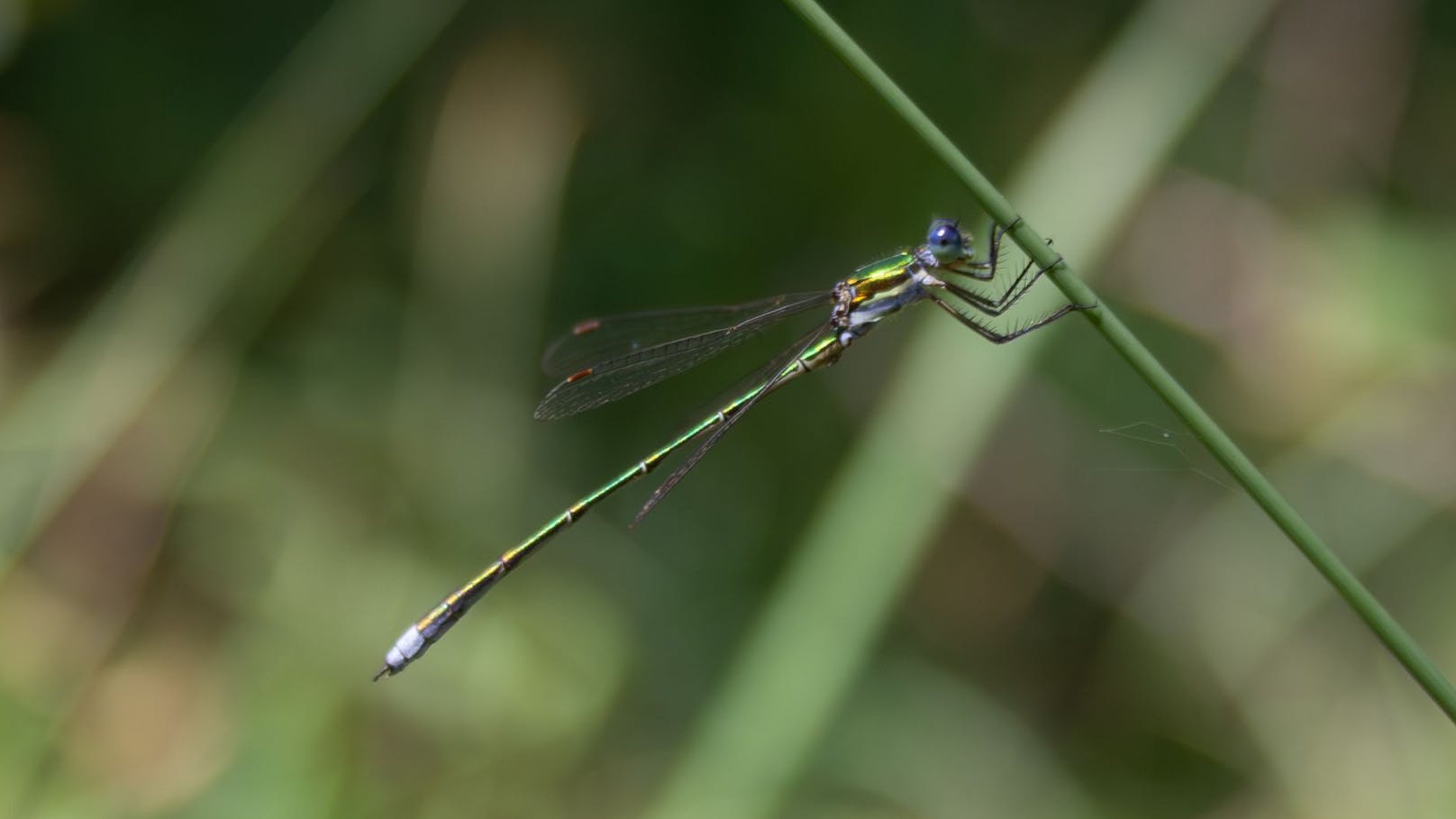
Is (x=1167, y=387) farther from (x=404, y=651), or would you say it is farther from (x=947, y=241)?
(x=404, y=651)

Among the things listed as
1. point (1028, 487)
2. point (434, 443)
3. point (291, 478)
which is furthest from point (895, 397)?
point (291, 478)

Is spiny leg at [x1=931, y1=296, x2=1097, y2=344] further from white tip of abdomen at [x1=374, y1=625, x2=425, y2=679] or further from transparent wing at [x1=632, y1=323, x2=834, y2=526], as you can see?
white tip of abdomen at [x1=374, y1=625, x2=425, y2=679]

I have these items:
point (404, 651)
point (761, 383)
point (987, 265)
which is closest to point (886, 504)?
point (761, 383)

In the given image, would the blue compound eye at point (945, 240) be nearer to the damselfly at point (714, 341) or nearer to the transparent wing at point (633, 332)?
the damselfly at point (714, 341)

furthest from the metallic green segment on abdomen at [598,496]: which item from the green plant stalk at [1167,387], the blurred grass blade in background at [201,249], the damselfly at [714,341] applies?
the blurred grass blade in background at [201,249]

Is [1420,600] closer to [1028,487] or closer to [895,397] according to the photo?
[1028,487]

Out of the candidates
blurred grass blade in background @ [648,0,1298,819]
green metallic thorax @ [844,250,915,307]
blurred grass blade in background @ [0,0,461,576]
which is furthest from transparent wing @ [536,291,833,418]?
blurred grass blade in background @ [0,0,461,576]
